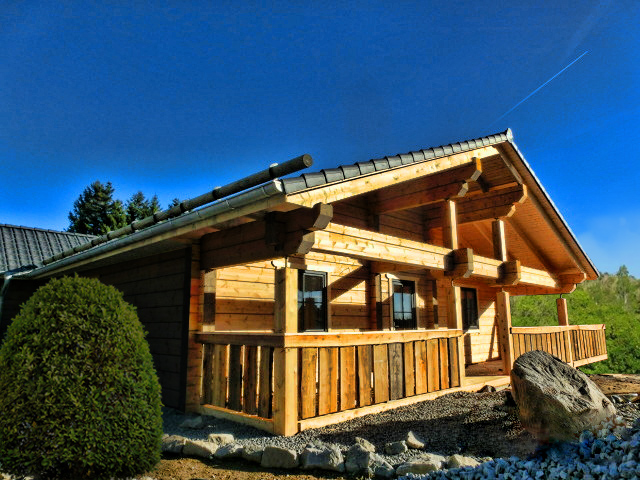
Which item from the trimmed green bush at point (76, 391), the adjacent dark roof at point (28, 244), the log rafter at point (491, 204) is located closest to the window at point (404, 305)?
the log rafter at point (491, 204)

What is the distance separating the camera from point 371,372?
6.87m

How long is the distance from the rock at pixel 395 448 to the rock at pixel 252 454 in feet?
4.21

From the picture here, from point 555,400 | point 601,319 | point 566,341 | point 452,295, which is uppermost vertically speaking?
point 452,295

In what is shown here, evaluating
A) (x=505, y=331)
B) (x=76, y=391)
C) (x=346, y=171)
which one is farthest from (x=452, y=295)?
(x=76, y=391)

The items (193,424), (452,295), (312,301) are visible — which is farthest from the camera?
(312,301)

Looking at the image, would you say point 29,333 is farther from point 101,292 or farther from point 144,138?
point 144,138

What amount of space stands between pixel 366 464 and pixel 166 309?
15.6 ft

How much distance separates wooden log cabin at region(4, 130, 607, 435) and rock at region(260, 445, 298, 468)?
821 millimetres

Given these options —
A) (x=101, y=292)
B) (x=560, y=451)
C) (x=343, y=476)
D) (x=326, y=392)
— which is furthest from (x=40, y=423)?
(x=560, y=451)

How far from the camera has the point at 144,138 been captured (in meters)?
39.7

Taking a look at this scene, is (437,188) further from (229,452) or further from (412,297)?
(229,452)

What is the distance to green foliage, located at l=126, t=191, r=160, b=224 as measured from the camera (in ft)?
120

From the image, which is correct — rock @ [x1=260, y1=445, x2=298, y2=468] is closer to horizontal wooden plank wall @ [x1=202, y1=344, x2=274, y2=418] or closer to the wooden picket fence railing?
the wooden picket fence railing

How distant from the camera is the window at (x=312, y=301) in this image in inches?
347
